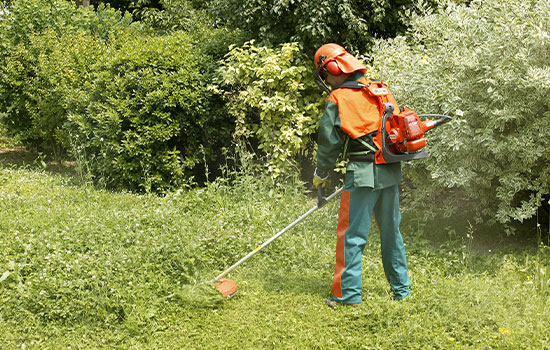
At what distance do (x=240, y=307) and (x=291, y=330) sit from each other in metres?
0.52

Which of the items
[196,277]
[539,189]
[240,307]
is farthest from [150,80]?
[539,189]

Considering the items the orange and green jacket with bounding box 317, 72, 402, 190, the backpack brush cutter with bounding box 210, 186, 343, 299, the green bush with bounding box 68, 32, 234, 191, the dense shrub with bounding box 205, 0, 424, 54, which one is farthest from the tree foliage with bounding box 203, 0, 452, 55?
the backpack brush cutter with bounding box 210, 186, 343, 299

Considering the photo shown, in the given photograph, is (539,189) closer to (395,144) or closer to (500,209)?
(500,209)

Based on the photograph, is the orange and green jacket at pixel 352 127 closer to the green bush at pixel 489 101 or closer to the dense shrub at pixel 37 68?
the green bush at pixel 489 101

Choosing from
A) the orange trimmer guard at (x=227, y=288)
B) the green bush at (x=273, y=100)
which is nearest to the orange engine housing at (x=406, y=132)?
the orange trimmer guard at (x=227, y=288)

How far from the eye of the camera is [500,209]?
16.1 feet

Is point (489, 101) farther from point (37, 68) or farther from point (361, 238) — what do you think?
point (37, 68)

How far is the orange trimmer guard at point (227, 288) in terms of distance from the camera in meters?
4.14

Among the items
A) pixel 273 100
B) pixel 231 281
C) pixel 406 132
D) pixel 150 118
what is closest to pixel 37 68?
pixel 150 118

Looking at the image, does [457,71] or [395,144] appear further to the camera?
[457,71]

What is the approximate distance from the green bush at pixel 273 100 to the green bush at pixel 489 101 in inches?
59.9

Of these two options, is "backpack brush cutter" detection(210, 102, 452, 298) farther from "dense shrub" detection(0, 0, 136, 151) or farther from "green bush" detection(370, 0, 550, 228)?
"dense shrub" detection(0, 0, 136, 151)

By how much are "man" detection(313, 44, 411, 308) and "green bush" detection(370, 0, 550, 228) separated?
1252 mm

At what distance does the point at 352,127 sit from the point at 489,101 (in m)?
1.98
